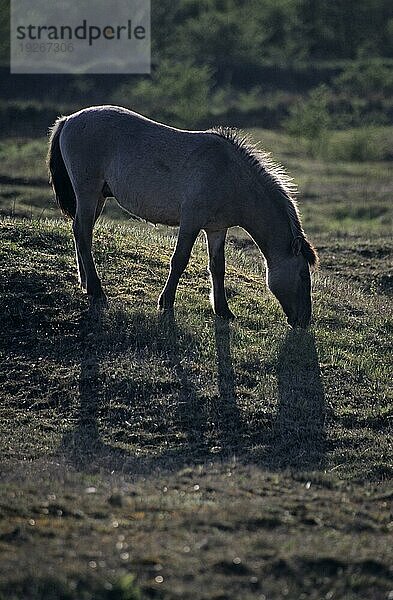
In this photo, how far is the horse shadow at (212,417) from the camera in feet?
25.8

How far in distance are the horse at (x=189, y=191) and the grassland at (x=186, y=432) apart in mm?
508

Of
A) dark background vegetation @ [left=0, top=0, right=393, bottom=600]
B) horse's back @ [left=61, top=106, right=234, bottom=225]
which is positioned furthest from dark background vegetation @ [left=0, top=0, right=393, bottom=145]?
horse's back @ [left=61, top=106, right=234, bottom=225]

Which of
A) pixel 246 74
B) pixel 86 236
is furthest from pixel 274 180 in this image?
pixel 246 74

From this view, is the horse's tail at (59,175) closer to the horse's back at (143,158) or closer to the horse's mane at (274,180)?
the horse's back at (143,158)

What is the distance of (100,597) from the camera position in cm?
512

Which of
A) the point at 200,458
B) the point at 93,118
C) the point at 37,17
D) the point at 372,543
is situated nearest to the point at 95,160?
the point at 93,118

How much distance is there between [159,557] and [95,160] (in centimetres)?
661

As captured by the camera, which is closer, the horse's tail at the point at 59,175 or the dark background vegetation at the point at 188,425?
the dark background vegetation at the point at 188,425

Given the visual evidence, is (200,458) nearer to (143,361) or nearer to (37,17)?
(143,361)

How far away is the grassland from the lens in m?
5.53

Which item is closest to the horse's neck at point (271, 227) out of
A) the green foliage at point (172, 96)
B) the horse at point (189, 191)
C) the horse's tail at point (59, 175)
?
the horse at point (189, 191)

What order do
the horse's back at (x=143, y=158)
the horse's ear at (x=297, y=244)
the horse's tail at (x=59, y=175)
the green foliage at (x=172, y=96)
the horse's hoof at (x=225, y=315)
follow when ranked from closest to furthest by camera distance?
the horse's ear at (x=297, y=244)
the horse's back at (x=143, y=158)
the horse's hoof at (x=225, y=315)
the horse's tail at (x=59, y=175)
the green foliage at (x=172, y=96)

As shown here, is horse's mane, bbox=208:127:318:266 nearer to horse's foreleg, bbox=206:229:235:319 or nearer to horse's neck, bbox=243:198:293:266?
horse's neck, bbox=243:198:293:266

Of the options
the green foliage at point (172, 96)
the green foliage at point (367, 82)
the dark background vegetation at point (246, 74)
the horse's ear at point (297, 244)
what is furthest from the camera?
the green foliage at point (367, 82)
